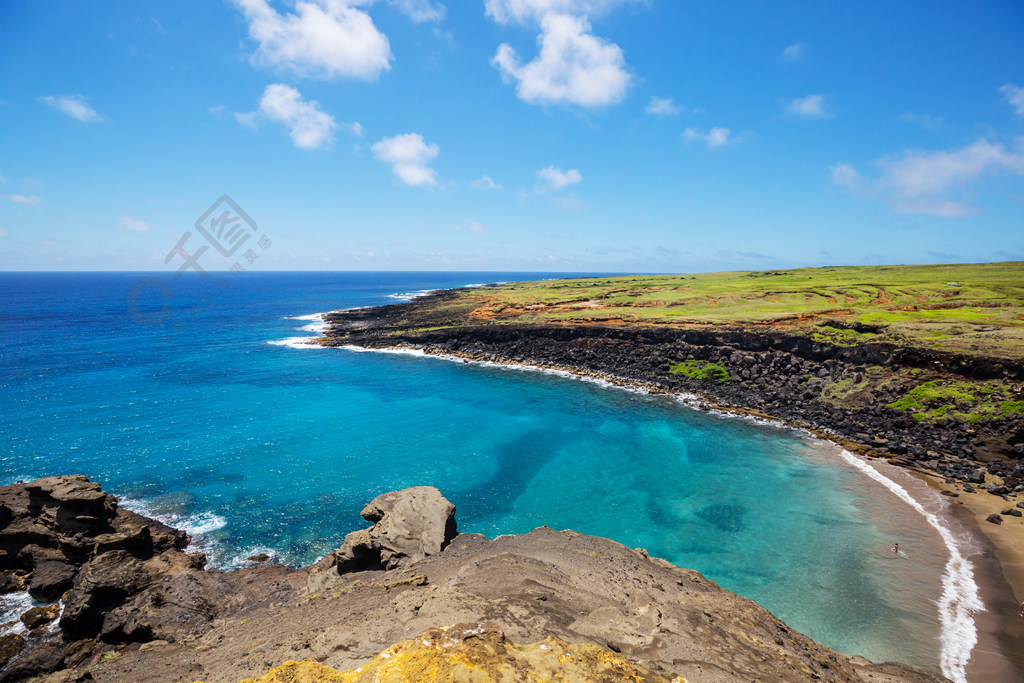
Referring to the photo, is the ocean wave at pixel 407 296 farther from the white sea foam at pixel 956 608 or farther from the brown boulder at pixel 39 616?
the white sea foam at pixel 956 608

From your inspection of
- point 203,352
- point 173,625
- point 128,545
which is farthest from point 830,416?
point 203,352

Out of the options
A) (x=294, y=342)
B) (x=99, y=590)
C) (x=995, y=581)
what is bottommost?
(x=995, y=581)

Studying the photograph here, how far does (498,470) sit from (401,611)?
56.3ft

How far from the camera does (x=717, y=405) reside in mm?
39594

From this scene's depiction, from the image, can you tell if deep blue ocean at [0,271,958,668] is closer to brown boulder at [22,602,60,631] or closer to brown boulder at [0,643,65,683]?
brown boulder at [22,602,60,631]

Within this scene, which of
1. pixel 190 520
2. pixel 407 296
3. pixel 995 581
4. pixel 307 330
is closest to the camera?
pixel 995 581

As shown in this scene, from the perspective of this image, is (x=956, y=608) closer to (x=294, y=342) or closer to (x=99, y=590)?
(x=99, y=590)

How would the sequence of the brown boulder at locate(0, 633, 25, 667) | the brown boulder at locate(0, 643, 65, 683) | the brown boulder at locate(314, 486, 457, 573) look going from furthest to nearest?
the brown boulder at locate(314, 486, 457, 573) < the brown boulder at locate(0, 633, 25, 667) < the brown boulder at locate(0, 643, 65, 683)

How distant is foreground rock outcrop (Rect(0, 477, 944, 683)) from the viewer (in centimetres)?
899

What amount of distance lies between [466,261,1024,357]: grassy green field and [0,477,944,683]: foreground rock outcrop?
38.9m

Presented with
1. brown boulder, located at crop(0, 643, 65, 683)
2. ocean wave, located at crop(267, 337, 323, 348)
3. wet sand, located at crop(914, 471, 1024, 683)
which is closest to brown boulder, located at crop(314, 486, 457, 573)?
brown boulder, located at crop(0, 643, 65, 683)

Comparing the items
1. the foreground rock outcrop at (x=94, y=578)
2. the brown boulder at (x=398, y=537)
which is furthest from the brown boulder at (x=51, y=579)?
the brown boulder at (x=398, y=537)

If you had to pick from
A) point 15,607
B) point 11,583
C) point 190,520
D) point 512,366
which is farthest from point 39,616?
point 512,366

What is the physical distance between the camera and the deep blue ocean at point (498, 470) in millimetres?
18500
